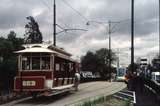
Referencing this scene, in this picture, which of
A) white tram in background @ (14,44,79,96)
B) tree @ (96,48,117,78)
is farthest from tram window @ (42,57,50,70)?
tree @ (96,48,117,78)

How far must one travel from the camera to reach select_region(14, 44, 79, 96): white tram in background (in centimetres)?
2859

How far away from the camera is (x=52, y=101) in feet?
98.9

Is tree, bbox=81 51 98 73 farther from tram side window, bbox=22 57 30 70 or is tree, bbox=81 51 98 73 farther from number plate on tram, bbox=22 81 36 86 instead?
number plate on tram, bbox=22 81 36 86

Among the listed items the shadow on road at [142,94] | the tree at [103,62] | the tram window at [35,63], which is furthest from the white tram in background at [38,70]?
the tree at [103,62]

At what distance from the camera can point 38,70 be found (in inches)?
1158

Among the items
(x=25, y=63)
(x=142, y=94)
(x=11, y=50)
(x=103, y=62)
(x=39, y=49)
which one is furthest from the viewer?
(x=103, y=62)

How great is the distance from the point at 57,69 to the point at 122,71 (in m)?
68.2

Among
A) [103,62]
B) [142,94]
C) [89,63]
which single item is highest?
[103,62]

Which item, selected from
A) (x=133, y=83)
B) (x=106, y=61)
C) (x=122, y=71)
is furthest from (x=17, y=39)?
(x=106, y=61)

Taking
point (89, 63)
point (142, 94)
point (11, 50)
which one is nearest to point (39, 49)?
point (142, 94)

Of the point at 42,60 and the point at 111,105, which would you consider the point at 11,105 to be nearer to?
the point at 42,60

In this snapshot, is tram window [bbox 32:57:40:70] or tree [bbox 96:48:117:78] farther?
tree [bbox 96:48:117:78]

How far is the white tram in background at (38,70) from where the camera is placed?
2859 cm

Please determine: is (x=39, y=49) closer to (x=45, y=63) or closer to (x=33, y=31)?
(x=45, y=63)
